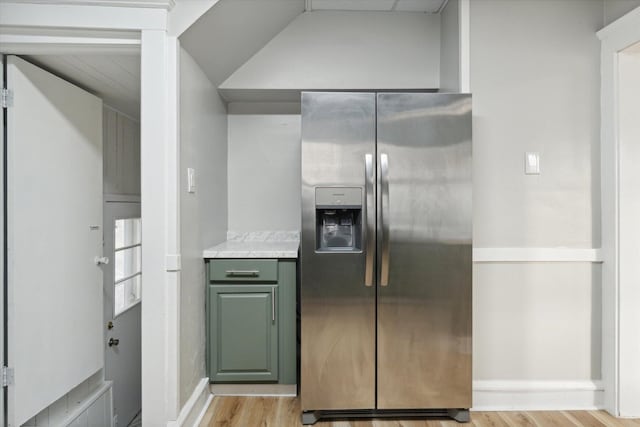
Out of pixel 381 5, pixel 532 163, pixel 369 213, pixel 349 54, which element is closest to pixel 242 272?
pixel 369 213

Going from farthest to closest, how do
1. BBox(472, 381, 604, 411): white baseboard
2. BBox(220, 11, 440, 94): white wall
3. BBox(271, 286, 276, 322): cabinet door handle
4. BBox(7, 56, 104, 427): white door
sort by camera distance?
BBox(220, 11, 440, 94): white wall, BBox(271, 286, 276, 322): cabinet door handle, BBox(472, 381, 604, 411): white baseboard, BBox(7, 56, 104, 427): white door

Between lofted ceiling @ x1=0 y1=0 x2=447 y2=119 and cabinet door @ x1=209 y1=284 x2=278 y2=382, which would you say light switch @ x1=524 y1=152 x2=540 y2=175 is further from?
cabinet door @ x1=209 y1=284 x2=278 y2=382

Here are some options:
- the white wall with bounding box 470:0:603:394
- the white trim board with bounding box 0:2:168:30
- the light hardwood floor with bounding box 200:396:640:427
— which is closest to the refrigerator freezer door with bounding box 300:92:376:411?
the light hardwood floor with bounding box 200:396:640:427

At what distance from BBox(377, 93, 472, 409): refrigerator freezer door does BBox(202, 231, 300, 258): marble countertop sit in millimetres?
669

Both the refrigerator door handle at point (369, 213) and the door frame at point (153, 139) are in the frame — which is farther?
the refrigerator door handle at point (369, 213)

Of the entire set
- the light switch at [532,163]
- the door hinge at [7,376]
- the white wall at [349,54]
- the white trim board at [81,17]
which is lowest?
the door hinge at [7,376]

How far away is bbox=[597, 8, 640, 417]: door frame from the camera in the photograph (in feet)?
6.70

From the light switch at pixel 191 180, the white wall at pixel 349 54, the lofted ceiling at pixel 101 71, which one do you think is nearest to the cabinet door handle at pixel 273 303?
the light switch at pixel 191 180

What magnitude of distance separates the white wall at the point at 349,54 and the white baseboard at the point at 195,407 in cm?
190

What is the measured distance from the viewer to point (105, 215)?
8.19 ft

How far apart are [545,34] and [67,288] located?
10.00 feet

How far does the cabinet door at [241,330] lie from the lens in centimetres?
223

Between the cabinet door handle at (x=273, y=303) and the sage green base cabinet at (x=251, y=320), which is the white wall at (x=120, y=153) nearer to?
the sage green base cabinet at (x=251, y=320)

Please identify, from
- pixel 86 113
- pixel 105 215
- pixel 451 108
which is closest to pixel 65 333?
pixel 105 215
